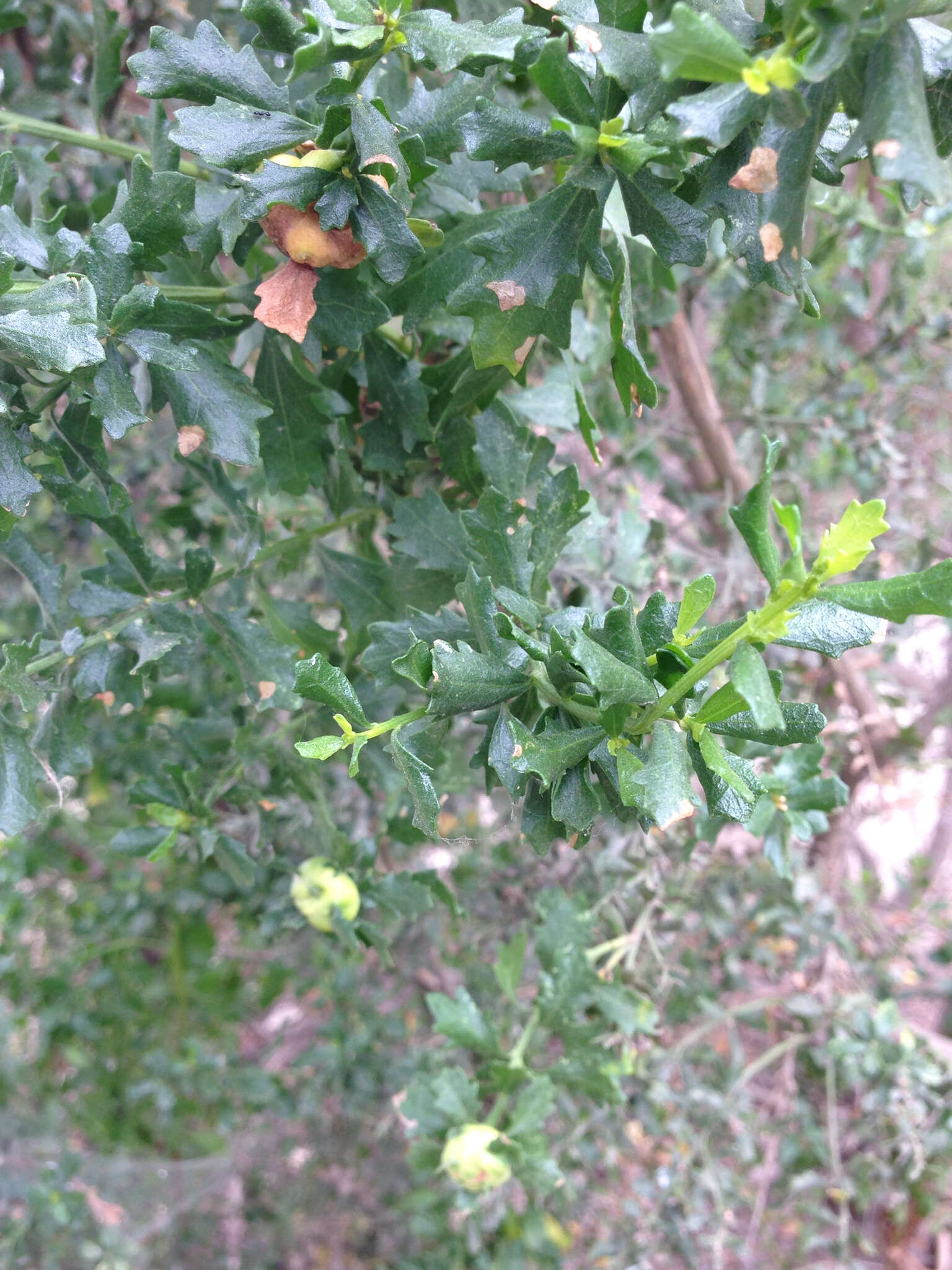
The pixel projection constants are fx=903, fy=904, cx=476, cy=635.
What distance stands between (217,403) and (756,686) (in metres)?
0.52

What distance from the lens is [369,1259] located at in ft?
7.96

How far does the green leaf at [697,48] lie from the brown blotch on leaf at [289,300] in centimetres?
34

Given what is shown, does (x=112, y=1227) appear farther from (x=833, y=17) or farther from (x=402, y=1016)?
(x=833, y=17)

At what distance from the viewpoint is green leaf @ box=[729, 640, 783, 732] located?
1.60ft

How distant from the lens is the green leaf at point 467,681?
61 cm

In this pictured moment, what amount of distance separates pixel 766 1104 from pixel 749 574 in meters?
1.40

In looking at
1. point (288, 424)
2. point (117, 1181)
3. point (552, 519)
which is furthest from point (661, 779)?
point (117, 1181)

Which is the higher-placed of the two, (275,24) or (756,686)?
(275,24)

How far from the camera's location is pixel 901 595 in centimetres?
50

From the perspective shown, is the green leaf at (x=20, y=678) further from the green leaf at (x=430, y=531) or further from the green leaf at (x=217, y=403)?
the green leaf at (x=430, y=531)

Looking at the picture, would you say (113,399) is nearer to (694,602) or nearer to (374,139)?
(374,139)

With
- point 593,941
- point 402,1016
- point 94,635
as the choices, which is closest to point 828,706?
point 593,941

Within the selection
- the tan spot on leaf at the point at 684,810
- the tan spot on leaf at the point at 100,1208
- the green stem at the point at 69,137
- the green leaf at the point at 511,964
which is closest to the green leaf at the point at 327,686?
the tan spot on leaf at the point at 684,810

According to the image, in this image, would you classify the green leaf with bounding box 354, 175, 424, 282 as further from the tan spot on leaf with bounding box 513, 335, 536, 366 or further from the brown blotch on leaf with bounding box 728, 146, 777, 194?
the brown blotch on leaf with bounding box 728, 146, 777, 194
